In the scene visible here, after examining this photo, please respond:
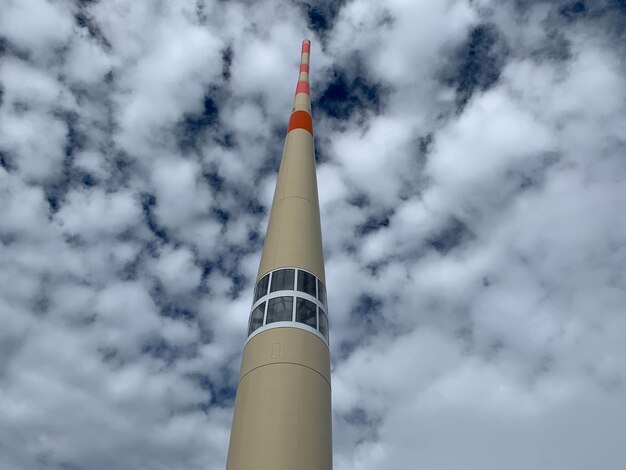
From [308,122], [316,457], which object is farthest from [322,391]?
[308,122]

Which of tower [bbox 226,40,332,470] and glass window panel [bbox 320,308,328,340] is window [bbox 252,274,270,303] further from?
glass window panel [bbox 320,308,328,340]

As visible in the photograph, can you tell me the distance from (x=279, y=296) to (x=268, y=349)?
170 cm

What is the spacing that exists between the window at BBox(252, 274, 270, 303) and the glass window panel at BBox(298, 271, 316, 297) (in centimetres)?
98

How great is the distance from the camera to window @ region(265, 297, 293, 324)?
14101 mm

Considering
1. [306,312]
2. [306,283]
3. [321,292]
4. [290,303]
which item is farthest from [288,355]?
[321,292]

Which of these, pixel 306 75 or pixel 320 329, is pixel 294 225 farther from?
pixel 306 75

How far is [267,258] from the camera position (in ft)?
52.2

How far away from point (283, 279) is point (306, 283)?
2.17 feet

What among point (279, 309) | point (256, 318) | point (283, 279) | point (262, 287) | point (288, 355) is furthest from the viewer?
point (262, 287)

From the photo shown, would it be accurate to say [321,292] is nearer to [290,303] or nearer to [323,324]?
[323,324]

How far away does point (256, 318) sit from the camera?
48.2 ft

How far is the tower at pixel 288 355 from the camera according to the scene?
1177cm

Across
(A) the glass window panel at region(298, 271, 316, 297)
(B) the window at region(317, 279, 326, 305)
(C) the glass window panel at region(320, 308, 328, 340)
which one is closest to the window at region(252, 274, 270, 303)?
(A) the glass window panel at region(298, 271, 316, 297)

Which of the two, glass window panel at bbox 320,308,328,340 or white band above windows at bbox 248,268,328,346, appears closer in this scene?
white band above windows at bbox 248,268,328,346
